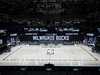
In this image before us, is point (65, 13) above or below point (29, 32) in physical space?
above

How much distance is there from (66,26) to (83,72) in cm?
763

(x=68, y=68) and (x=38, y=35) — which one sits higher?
(x=38, y=35)

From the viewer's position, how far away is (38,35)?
38.5 feet

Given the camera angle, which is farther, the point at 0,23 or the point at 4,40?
the point at 4,40

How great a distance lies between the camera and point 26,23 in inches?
445

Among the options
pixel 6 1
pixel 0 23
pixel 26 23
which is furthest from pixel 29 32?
pixel 6 1

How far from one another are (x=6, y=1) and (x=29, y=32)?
6.48 metres

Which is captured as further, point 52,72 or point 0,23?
point 0,23

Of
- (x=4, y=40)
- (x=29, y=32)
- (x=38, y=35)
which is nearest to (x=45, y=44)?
(x=38, y=35)

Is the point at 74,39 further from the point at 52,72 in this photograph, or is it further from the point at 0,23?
the point at 0,23

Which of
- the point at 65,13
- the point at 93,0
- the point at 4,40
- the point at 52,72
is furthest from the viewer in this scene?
the point at 4,40

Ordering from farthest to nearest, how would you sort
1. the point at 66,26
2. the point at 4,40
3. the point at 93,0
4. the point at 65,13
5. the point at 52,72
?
→ the point at 66,26 → the point at 4,40 → the point at 65,13 → the point at 93,0 → the point at 52,72

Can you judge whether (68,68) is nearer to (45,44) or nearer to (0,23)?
(45,44)

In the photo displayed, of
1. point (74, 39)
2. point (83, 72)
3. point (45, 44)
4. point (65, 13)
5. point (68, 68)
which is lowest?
point (83, 72)
